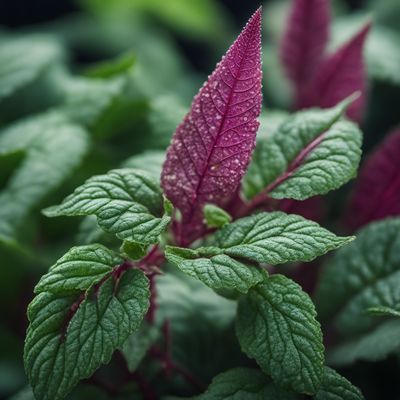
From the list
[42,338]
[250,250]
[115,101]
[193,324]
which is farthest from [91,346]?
[115,101]

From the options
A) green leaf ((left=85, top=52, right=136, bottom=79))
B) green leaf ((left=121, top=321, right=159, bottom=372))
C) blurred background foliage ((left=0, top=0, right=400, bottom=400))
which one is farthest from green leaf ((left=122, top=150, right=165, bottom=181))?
green leaf ((left=85, top=52, right=136, bottom=79))

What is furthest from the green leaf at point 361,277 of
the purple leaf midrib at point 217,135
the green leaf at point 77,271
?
the green leaf at point 77,271

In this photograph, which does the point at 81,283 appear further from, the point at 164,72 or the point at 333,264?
the point at 164,72

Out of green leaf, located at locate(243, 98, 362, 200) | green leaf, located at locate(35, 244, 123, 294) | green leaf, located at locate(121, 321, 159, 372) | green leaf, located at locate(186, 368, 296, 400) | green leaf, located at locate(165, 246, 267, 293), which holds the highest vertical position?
green leaf, located at locate(243, 98, 362, 200)

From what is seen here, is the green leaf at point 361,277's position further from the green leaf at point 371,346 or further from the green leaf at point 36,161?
the green leaf at point 36,161

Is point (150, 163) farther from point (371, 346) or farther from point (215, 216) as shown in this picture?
point (371, 346)

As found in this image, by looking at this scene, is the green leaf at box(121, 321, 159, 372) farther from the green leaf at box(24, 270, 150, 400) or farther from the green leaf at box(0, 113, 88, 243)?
the green leaf at box(0, 113, 88, 243)
